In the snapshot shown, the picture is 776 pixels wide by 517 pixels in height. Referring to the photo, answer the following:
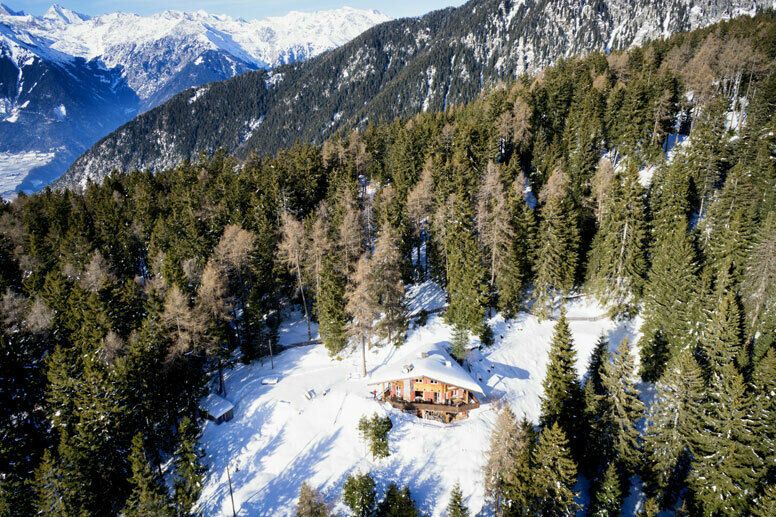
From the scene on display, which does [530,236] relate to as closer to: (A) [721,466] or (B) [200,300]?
(A) [721,466]

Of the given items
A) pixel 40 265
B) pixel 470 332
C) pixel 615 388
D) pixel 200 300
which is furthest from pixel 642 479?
pixel 40 265

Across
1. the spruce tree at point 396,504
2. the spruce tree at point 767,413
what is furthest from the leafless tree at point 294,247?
the spruce tree at point 767,413

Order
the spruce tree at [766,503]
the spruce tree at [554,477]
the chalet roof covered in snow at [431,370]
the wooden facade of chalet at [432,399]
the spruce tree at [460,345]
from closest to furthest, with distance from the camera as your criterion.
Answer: the spruce tree at [766,503]
the spruce tree at [554,477]
the chalet roof covered in snow at [431,370]
the wooden facade of chalet at [432,399]
the spruce tree at [460,345]

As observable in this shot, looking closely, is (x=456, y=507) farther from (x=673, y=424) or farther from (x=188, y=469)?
(x=188, y=469)

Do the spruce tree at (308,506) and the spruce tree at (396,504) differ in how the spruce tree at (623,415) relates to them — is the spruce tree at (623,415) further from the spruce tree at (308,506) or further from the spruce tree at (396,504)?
the spruce tree at (308,506)

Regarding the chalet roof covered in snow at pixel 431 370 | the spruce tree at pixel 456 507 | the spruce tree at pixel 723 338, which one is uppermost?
the spruce tree at pixel 723 338

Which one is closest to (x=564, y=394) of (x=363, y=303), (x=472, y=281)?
(x=472, y=281)
